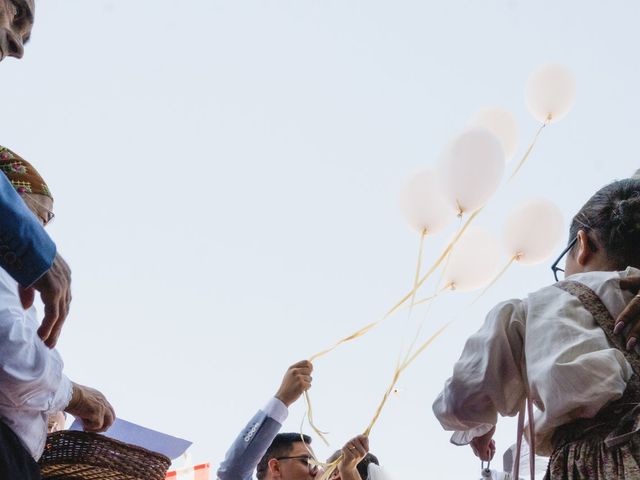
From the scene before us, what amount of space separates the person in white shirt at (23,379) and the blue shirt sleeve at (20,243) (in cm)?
30

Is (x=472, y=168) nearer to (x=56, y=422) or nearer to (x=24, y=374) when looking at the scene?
(x=24, y=374)

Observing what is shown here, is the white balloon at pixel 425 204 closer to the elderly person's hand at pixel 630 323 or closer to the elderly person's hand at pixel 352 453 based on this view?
the elderly person's hand at pixel 352 453

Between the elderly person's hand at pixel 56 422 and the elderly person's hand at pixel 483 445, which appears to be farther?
the elderly person's hand at pixel 56 422

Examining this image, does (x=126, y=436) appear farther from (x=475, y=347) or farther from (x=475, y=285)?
Answer: (x=475, y=285)

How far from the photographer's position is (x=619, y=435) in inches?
57.7

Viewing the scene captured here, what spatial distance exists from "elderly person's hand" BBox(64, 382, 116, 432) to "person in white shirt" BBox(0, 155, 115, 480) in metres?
0.06

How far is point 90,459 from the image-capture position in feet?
5.75

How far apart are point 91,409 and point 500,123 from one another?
1.97 m

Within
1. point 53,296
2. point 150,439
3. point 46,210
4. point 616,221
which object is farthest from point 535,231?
point 53,296

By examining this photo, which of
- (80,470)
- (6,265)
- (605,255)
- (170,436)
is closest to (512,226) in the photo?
(605,255)

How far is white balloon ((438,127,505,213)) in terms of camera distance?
2656mm

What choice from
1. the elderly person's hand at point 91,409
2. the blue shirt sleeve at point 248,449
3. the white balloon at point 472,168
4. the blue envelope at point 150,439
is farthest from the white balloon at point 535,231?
the elderly person's hand at point 91,409

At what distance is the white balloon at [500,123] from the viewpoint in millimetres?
3084

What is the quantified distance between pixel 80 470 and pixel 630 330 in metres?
1.26
